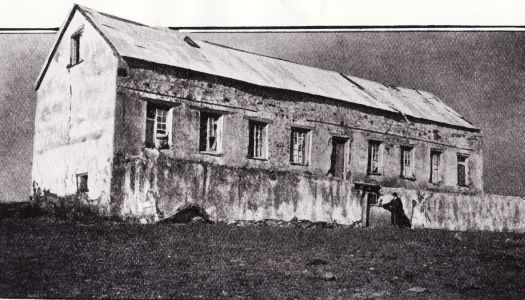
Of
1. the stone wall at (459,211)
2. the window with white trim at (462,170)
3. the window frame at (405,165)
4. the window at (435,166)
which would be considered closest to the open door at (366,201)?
the stone wall at (459,211)

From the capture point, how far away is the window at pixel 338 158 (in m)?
22.2

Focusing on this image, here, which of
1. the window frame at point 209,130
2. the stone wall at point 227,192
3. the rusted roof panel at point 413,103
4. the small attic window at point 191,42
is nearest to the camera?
the stone wall at point 227,192

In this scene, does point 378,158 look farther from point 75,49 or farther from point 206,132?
point 75,49

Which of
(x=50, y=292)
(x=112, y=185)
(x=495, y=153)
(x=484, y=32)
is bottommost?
(x=50, y=292)

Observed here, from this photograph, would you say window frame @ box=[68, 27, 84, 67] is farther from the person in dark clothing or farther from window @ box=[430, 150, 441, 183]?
window @ box=[430, 150, 441, 183]

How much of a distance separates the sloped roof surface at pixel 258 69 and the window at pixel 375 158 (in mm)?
1428

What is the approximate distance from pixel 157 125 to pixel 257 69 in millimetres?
4780

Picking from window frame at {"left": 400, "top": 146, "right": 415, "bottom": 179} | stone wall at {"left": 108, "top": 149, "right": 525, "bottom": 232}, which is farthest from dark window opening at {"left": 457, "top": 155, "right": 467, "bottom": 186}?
stone wall at {"left": 108, "top": 149, "right": 525, "bottom": 232}

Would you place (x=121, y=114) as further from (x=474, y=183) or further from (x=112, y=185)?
(x=474, y=183)

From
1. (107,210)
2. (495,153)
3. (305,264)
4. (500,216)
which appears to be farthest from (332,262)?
(500,216)

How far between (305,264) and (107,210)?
7080 millimetres

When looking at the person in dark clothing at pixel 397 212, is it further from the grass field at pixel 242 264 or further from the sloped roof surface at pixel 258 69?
the sloped roof surface at pixel 258 69

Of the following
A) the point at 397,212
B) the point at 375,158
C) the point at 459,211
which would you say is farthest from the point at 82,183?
the point at 375,158

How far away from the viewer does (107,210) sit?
50.0 ft
